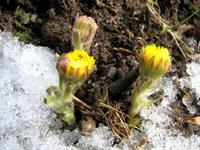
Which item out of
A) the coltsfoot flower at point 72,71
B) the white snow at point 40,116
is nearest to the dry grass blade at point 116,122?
the white snow at point 40,116

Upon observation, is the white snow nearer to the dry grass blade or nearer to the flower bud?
the dry grass blade

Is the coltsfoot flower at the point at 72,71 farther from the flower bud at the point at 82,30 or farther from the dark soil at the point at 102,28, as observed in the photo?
the dark soil at the point at 102,28

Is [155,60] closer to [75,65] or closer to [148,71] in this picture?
[148,71]

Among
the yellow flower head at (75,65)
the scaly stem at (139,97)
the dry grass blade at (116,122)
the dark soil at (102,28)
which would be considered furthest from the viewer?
the dark soil at (102,28)

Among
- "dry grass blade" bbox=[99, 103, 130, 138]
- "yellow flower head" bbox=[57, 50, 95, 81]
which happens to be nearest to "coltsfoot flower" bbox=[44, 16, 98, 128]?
"yellow flower head" bbox=[57, 50, 95, 81]

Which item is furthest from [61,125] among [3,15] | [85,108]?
[3,15]

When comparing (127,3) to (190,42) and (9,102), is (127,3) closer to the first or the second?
(190,42)

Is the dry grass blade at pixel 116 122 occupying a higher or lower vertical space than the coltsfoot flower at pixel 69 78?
lower
